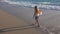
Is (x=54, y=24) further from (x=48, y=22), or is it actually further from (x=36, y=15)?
(x=36, y=15)

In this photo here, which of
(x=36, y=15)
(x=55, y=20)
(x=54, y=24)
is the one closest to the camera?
(x=36, y=15)

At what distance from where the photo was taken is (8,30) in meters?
8.90

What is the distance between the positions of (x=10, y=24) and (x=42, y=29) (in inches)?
82.4

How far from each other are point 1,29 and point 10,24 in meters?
0.98

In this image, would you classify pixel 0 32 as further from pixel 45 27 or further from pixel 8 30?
pixel 45 27

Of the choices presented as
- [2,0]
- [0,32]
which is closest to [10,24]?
[0,32]

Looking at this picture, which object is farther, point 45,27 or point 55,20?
point 55,20

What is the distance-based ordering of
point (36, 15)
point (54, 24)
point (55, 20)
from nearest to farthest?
point (36, 15) < point (54, 24) < point (55, 20)

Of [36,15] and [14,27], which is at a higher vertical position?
[36,15]

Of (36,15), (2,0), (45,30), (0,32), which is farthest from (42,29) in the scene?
(2,0)

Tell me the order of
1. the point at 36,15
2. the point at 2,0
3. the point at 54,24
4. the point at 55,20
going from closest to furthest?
the point at 36,15 < the point at 54,24 < the point at 55,20 < the point at 2,0

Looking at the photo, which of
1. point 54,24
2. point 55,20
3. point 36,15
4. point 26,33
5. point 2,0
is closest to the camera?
point 26,33

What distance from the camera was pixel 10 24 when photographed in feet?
32.8

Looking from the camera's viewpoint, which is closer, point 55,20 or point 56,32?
point 56,32
